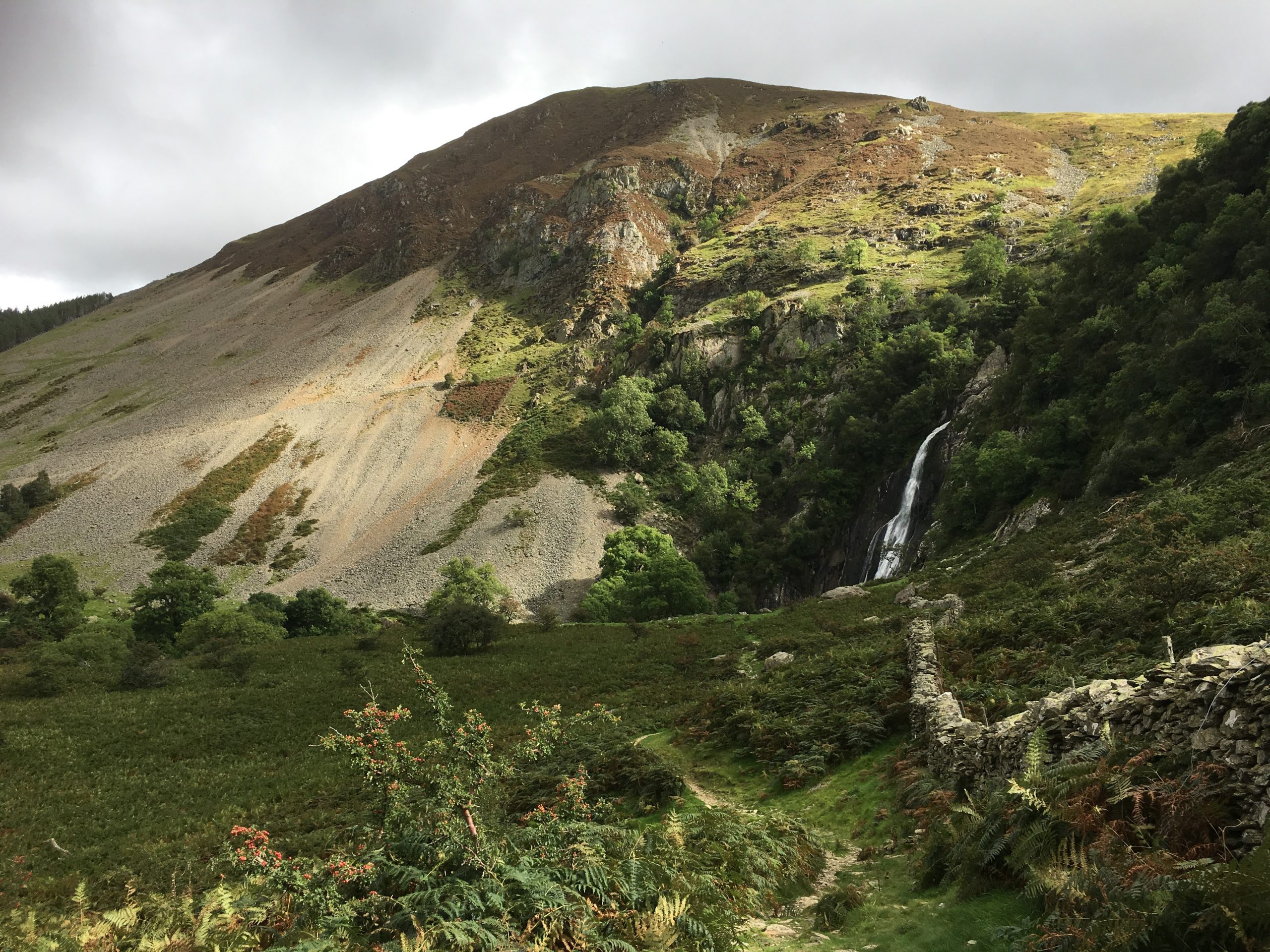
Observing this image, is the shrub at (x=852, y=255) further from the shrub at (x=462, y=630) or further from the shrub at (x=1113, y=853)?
the shrub at (x=1113, y=853)

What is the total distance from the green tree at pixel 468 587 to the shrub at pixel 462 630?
1222 cm

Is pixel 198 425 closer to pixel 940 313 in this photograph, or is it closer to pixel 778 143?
pixel 940 313

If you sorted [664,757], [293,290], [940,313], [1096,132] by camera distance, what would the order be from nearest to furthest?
1. [664,757]
2. [940,313]
3. [1096,132]
4. [293,290]

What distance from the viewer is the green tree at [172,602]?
48562 millimetres

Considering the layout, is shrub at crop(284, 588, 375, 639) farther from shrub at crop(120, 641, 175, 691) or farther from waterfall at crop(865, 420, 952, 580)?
waterfall at crop(865, 420, 952, 580)

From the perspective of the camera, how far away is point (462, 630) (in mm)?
40219

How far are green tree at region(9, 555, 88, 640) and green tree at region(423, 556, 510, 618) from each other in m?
25.0

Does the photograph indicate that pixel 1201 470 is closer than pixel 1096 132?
Yes

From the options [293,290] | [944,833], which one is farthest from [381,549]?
[293,290]

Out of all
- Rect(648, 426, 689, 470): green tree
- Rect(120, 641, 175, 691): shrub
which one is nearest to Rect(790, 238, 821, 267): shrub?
Rect(648, 426, 689, 470): green tree

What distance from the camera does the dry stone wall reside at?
513 cm

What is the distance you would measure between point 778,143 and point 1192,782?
15186 centimetres

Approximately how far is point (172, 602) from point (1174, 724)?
58.0 metres

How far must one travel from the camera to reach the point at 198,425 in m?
94.6
